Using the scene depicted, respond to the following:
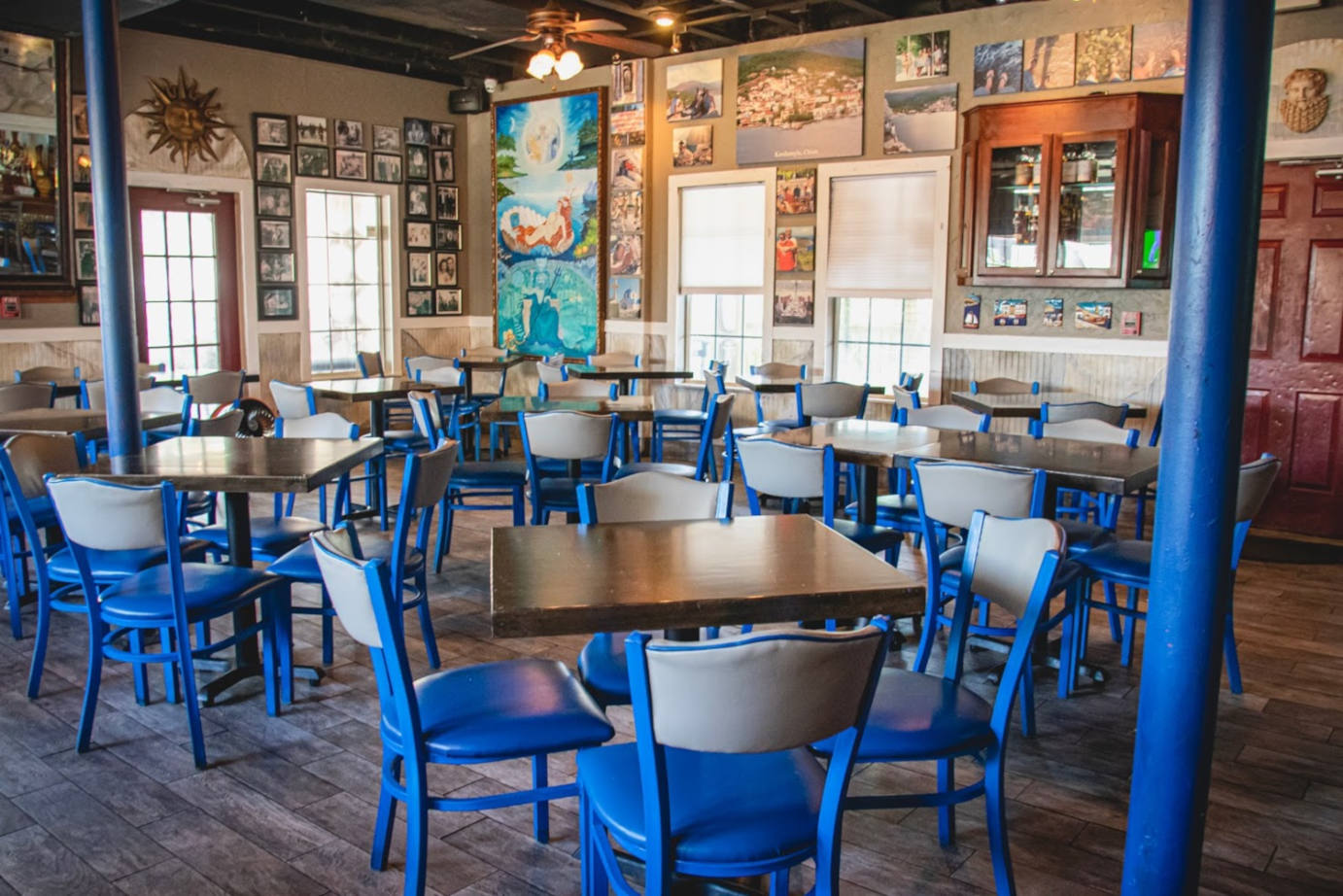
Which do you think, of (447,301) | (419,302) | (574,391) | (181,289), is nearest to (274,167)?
(181,289)

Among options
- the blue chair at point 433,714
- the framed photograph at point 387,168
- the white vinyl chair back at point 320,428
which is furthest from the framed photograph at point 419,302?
the blue chair at point 433,714

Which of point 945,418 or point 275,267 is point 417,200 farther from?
point 945,418

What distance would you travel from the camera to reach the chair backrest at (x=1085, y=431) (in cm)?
483

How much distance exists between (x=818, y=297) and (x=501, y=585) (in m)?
6.71

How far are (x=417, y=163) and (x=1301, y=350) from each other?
7.59m

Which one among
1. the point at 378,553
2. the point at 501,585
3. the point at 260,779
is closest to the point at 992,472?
the point at 501,585

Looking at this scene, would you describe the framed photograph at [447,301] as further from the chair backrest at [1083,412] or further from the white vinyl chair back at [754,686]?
the white vinyl chair back at [754,686]

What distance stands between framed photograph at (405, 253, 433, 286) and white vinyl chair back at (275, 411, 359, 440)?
5.81 meters

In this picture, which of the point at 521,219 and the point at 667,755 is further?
the point at 521,219

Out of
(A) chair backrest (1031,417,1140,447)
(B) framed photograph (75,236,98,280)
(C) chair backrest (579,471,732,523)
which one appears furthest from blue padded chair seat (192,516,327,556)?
(B) framed photograph (75,236,98,280)

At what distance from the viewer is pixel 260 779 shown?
3.29 meters

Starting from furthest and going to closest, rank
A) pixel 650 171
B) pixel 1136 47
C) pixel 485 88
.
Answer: pixel 485 88, pixel 650 171, pixel 1136 47

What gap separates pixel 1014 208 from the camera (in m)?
7.27

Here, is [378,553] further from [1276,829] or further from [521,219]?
[521,219]
